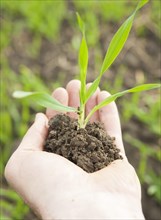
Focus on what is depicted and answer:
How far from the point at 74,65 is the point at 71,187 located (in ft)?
6.14

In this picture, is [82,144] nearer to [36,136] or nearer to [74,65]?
[36,136]

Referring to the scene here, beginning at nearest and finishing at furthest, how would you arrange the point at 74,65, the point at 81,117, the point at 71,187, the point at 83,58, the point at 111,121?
the point at 71,187 < the point at 83,58 < the point at 81,117 < the point at 111,121 < the point at 74,65

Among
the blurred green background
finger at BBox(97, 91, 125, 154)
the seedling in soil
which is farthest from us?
the blurred green background

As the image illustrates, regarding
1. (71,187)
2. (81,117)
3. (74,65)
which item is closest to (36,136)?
(81,117)

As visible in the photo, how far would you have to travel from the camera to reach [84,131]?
1.74m

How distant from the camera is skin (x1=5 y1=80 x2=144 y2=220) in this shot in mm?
1454

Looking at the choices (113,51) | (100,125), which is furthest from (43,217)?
(113,51)

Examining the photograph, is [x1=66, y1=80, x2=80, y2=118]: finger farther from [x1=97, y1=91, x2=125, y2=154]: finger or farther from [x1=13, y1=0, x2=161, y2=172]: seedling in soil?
[x1=13, y1=0, x2=161, y2=172]: seedling in soil

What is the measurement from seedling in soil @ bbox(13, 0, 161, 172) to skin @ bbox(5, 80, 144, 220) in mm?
75

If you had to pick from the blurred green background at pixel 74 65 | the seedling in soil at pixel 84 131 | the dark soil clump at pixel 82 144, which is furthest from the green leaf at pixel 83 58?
the blurred green background at pixel 74 65

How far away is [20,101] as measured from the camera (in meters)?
2.88

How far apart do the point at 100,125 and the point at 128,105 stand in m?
0.94

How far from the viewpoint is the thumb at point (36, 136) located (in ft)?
5.67

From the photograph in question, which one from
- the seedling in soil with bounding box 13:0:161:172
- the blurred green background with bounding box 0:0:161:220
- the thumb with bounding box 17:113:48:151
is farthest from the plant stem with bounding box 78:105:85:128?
the blurred green background with bounding box 0:0:161:220
